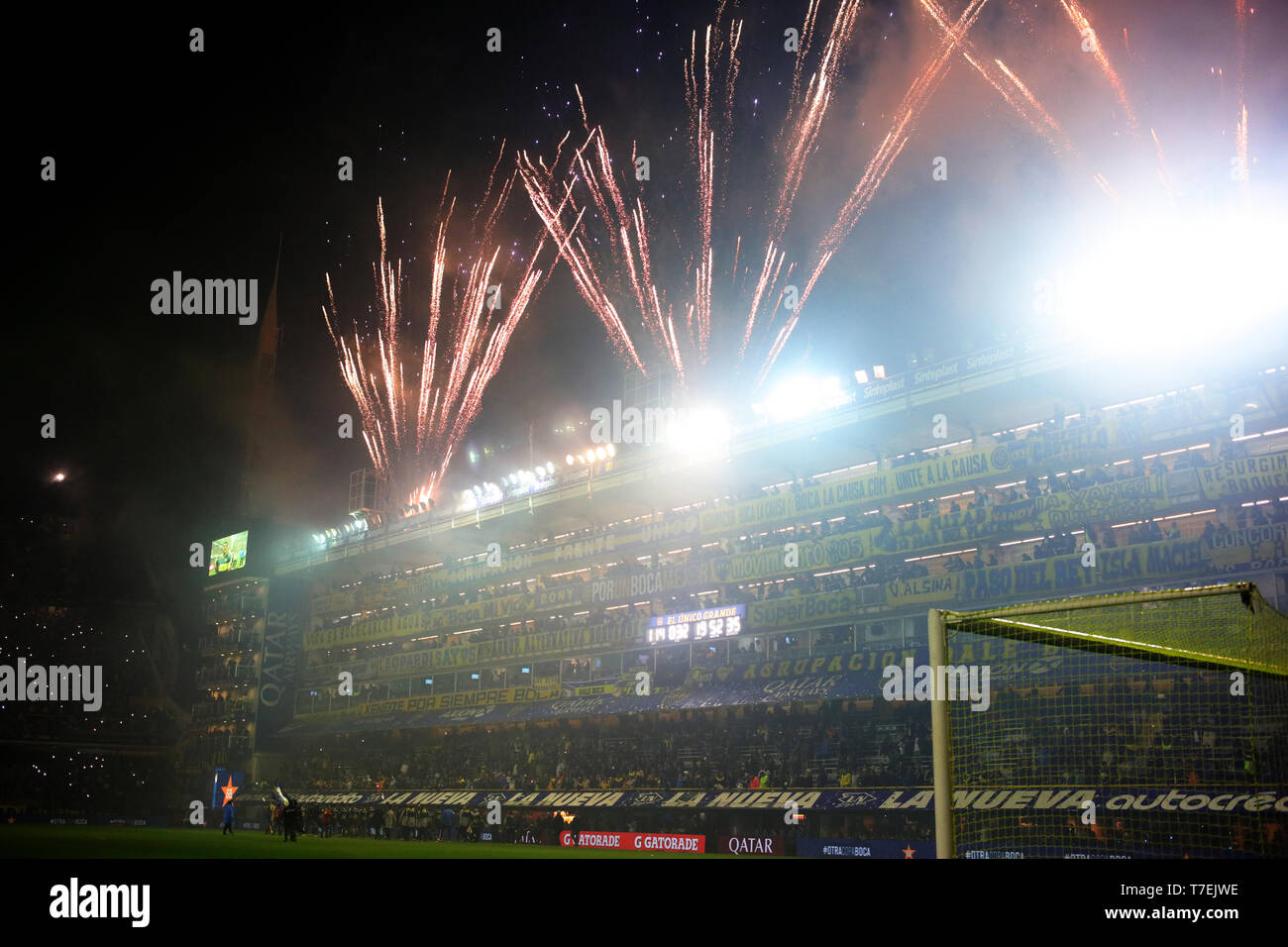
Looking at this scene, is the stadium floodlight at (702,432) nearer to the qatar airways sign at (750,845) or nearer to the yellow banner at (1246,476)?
the qatar airways sign at (750,845)

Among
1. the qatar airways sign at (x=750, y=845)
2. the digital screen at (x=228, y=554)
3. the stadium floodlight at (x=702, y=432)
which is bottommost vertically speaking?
the qatar airways sign at (x=750, y=845)

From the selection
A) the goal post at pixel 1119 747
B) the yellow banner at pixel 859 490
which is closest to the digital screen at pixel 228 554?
the yellow banner at pixel 859 490

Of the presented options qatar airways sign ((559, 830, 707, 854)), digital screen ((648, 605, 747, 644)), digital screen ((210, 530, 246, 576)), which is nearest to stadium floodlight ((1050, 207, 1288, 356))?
digital screen ((648, 605, 747, 644))

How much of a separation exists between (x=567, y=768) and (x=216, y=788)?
27679 millimetres

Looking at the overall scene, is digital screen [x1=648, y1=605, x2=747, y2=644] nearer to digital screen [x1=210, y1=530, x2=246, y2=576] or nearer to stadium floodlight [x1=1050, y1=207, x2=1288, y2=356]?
stadium floodlight [x1=1050, y1=207, x2=1288, y2=356]

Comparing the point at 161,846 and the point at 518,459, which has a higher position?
the point at 518,459

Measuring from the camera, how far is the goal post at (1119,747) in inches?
820

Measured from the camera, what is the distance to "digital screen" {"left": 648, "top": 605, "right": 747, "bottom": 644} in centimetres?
3783

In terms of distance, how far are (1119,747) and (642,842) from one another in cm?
1543

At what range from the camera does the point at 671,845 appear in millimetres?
32125

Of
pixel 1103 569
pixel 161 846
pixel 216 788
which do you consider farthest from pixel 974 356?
pixel 216 788

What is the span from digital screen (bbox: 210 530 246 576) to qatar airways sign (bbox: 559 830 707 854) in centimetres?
4001

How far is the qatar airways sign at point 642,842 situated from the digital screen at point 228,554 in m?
40.0

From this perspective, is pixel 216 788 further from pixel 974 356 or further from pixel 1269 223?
pixel 1269 223
